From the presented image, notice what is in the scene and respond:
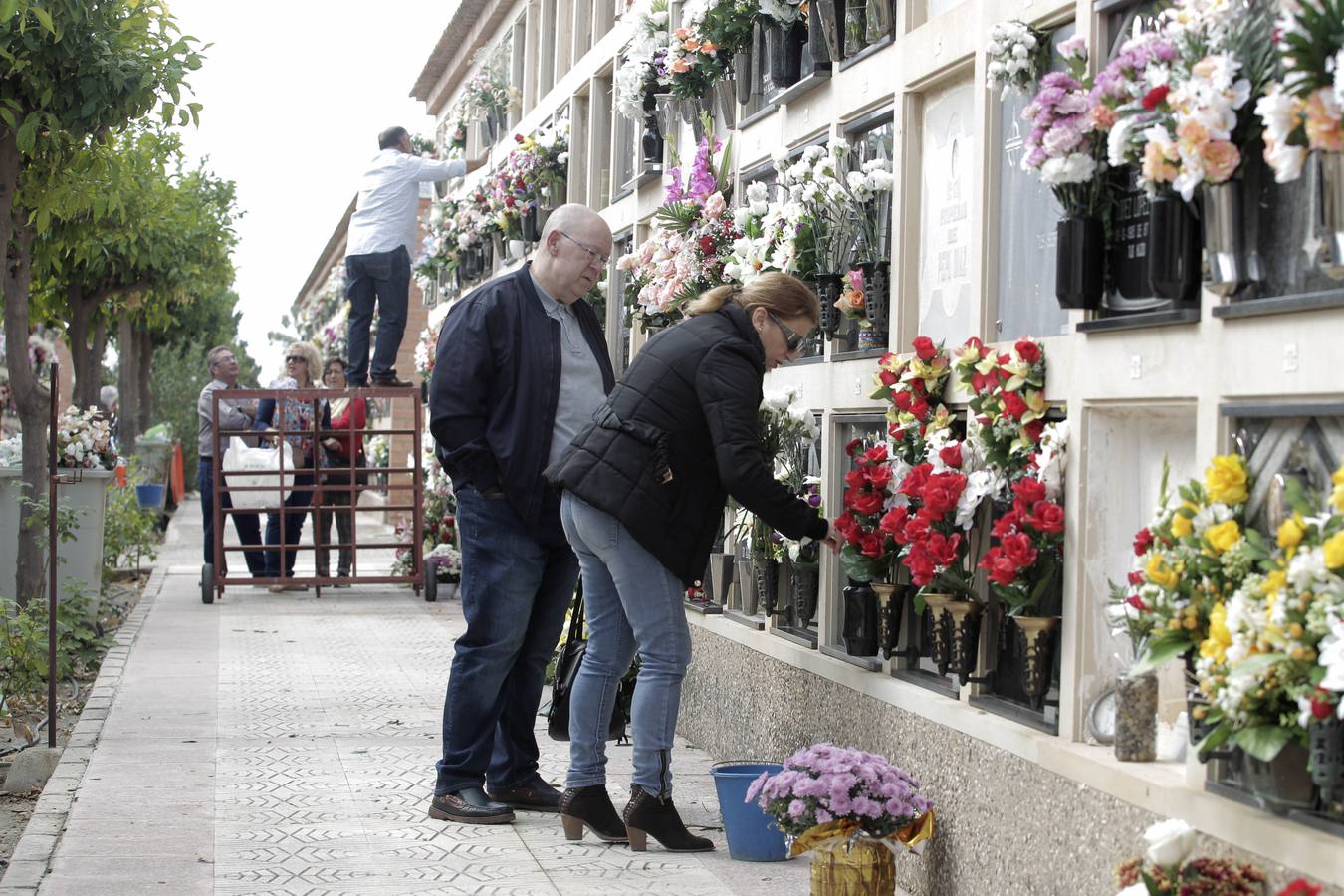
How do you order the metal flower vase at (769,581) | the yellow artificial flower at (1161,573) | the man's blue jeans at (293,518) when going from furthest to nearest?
the man's blue jeans at (293,518)
the metal flower vase at (769,581)
the yellow artificial flower at (1161,573)

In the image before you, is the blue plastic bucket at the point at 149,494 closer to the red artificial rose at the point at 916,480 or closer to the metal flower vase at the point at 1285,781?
the red artificial rose at the point at 916,480

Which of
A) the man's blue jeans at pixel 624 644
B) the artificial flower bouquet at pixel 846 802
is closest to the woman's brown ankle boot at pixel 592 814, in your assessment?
the man's blue jeans at pixel 624 644

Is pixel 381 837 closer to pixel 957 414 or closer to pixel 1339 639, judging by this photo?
pixel 957 414

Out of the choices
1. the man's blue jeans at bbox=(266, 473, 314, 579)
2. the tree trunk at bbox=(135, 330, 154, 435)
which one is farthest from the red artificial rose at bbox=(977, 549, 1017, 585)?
the tree trunk at bbox=(135, 330, 154, 435)

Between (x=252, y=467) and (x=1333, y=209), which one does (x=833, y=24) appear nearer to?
(x=1333, y=209)

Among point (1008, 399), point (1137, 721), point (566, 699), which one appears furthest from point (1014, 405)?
point (566, 699)

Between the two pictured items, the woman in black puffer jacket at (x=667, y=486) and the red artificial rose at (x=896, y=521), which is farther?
the woman in black puffer jacket at (x=667, y=486)

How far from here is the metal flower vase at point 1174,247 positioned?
3.74m

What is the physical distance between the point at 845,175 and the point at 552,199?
262 inches

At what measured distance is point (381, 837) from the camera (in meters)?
5.85

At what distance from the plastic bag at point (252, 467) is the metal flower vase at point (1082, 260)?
976 cm

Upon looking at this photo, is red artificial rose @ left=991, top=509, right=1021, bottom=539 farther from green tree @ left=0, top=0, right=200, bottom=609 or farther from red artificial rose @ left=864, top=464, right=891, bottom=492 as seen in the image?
green tree @ left=0, top=0, right=200, bottom=609

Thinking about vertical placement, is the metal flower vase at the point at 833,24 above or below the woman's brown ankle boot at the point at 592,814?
above

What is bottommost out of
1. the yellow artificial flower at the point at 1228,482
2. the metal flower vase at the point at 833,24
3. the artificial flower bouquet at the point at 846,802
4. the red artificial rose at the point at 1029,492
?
the artificial flower bouquet at the point at 846,802
